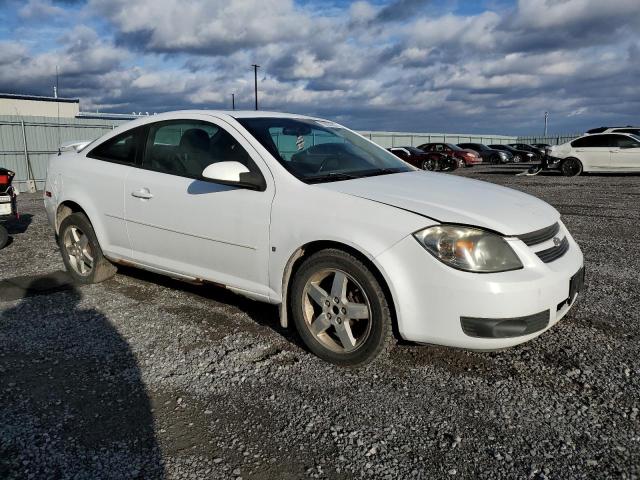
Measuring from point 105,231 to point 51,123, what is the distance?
57.0ft

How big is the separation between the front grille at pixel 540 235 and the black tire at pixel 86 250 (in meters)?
3.65

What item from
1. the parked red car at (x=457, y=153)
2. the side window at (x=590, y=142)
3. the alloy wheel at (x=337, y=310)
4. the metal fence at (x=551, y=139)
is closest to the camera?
the alloy wheel at (x=337, y=310)

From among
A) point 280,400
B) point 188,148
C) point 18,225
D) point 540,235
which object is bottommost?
point 280,400

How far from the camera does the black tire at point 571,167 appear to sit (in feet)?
60.5

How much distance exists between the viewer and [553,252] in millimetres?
3166

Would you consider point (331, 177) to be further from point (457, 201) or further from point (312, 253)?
point (457, 201)

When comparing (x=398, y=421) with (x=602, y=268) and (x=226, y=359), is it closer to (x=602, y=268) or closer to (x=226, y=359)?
(x=226, y=359)

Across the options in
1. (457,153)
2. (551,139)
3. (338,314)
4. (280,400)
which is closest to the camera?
(280,400)

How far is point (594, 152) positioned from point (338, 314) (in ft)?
58.0

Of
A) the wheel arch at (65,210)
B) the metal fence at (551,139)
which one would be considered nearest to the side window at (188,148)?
the wheel arch at (65,210)

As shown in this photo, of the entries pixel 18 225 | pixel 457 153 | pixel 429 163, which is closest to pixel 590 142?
pixel 429 163

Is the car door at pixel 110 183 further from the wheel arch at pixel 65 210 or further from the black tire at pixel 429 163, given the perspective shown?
the black tire at pixel 429 163

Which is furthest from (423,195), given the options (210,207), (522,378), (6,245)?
(6,245)

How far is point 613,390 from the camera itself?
117 inches
